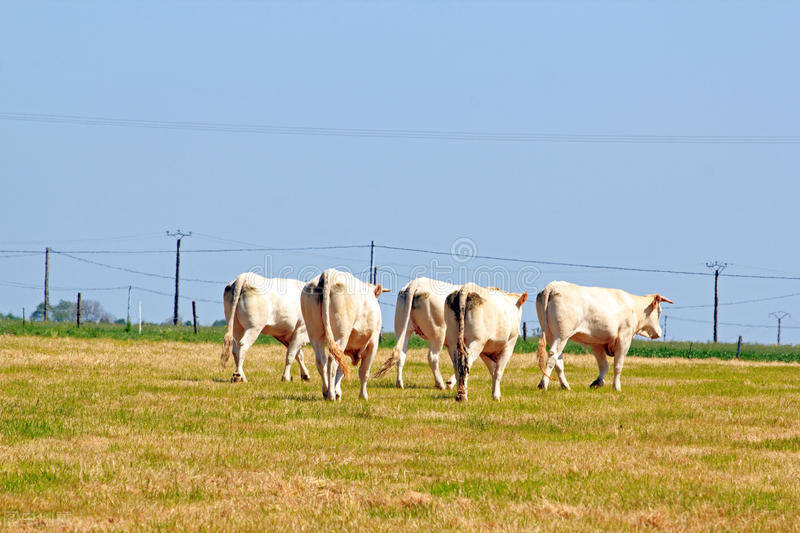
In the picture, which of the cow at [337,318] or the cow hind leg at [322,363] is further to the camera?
the cow hind leg at [322,363]

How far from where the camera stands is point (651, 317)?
71.0ft

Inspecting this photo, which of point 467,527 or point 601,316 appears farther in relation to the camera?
point 601,316

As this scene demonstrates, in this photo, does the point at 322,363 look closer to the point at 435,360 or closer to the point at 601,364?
the point at 435,360

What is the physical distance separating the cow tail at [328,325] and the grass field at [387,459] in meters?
0.67

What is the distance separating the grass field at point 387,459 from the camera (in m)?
6.97

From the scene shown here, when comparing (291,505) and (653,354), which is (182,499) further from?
(653,354)

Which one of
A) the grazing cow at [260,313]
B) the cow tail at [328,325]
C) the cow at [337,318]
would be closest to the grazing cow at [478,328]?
the cow at [337,318]

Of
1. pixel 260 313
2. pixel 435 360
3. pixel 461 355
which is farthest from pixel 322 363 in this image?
pixel 260 313

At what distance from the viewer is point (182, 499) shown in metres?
7.41

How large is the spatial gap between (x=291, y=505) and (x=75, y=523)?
1637 mm

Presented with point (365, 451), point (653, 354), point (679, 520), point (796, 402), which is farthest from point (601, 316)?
point (653, 354)

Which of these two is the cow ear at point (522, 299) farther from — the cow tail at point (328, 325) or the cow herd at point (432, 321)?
the cow tail at point (328, 325)

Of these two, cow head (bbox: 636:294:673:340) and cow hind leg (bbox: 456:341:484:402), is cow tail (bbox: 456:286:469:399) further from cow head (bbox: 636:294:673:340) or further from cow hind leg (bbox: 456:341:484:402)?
cow head (bbox: 636:294:673:340)

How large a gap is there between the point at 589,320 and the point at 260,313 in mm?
7355
